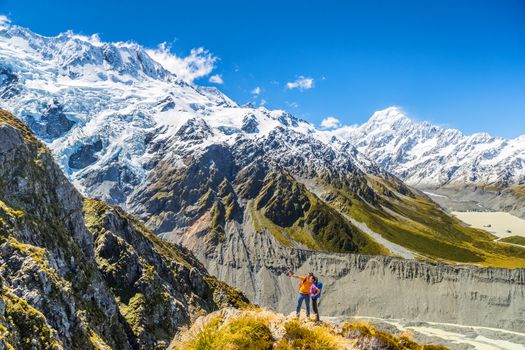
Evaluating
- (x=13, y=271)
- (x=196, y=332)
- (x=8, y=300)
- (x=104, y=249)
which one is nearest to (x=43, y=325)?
(x=8, y=300)

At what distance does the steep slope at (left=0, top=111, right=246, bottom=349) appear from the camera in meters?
27.9

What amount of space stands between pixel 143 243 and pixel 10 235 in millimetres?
56038

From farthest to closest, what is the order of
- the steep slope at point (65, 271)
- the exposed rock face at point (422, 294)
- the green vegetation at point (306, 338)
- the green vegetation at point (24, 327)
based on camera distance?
the exposed rock face at point (422, 294) < the steep slope at point (65, 271) < the green vegetation at point (24, 327) < the green vegetation at point (306, 338)

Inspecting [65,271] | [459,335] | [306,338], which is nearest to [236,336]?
[306,338]

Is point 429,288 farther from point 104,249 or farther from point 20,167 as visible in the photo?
point 20,167

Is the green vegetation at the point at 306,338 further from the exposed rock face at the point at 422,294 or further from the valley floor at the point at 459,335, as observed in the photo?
the exposed rock face at the point at 422,294

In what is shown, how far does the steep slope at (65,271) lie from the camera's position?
2791 cm

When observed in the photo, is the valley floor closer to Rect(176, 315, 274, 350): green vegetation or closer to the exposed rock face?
the exposed rock face

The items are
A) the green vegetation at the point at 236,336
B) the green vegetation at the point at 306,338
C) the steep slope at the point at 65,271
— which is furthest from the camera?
the steep slope at the point at 65,271

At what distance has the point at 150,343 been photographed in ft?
185

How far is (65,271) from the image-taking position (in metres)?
43.8

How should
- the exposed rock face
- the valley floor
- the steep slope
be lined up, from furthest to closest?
the exposed rock face → the valley floor → the steep slope

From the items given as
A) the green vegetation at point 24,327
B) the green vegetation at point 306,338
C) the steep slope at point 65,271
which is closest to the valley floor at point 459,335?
the steep slope at point 65,271

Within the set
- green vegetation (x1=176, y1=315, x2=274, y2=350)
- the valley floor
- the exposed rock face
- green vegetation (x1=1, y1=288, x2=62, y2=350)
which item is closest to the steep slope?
green vegetation (x1=1, y1=288, x2=62, y2=350)
